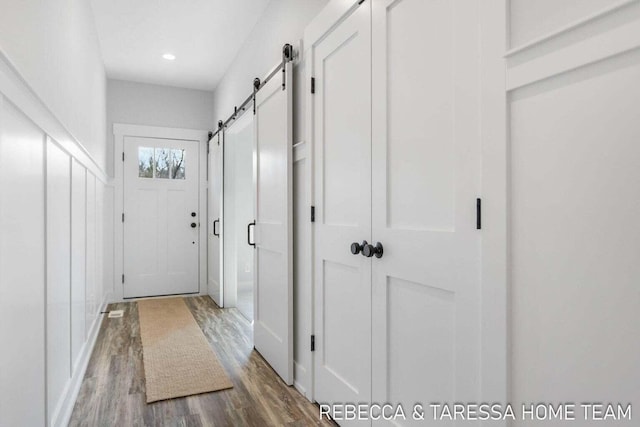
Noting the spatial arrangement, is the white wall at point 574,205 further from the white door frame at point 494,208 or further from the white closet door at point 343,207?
the white closet door at point 343,207

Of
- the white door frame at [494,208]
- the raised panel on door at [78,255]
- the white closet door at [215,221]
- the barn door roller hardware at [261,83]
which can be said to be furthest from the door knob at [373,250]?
the white closet door at [215,221]

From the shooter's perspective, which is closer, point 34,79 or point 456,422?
point 456,422

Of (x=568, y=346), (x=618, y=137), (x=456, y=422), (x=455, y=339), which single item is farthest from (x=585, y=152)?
(x=456, y=422)

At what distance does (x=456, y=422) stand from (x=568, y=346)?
1.59 feet

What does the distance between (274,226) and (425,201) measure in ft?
4.63

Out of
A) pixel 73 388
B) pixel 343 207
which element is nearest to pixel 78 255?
pixel 73 388

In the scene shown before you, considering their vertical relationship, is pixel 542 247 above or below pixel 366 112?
below

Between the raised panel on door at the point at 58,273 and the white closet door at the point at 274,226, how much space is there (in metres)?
1.16

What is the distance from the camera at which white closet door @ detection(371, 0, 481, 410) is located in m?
1.15

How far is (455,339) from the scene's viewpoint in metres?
1.20

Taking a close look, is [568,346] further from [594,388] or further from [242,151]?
[242,151]

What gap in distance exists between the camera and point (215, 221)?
455 centimetres

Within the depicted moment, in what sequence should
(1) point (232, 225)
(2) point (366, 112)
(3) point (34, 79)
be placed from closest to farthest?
1. (3) point (34, 79)
2. (2) point (366, 112)
3. (1) point (232, 225)

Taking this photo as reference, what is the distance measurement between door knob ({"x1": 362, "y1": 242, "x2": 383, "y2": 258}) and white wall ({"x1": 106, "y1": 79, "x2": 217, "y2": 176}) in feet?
13.0
